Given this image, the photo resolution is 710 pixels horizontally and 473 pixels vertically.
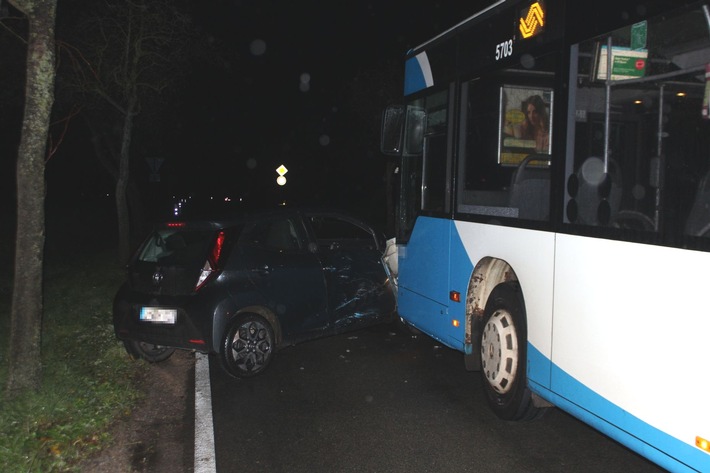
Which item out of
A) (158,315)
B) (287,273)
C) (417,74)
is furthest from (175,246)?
(417,74)

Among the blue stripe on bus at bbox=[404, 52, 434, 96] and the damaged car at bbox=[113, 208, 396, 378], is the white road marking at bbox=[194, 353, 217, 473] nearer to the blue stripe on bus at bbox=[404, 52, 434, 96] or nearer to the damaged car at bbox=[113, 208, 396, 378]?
the damaged car at bbox=[113, 208, 396, 378]

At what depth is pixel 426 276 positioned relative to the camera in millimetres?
6566

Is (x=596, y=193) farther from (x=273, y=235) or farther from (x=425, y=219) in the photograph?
(x=273, y=235)

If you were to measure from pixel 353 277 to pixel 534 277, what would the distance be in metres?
3.20

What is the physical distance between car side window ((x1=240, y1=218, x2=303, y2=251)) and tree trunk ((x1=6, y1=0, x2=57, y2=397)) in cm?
187

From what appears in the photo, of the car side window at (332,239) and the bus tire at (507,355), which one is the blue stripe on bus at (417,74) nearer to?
the car side window at (332,239)

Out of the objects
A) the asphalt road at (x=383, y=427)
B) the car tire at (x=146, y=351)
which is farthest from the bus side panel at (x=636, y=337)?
the car tire at (x=146, y=351)

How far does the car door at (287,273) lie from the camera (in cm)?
665

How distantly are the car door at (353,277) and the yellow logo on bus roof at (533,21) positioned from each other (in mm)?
3286

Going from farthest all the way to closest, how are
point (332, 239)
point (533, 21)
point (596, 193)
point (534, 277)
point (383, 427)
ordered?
point (332, 239)
point (383, 427)
point (533, 21)
point (534, 277)
point (596, 193)

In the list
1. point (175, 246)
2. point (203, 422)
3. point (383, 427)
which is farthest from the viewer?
point (175, 246)

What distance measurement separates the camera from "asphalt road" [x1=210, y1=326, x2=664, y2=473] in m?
4.57

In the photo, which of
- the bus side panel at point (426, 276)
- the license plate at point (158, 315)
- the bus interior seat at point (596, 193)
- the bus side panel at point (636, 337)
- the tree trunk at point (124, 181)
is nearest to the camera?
the bus side panel at point (636, 337)

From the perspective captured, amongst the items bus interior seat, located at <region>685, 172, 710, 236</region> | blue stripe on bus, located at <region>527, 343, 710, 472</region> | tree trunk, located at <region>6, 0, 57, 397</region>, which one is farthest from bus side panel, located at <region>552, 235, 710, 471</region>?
tree trunk, located at <region>6, 0, 57, 397</region>
